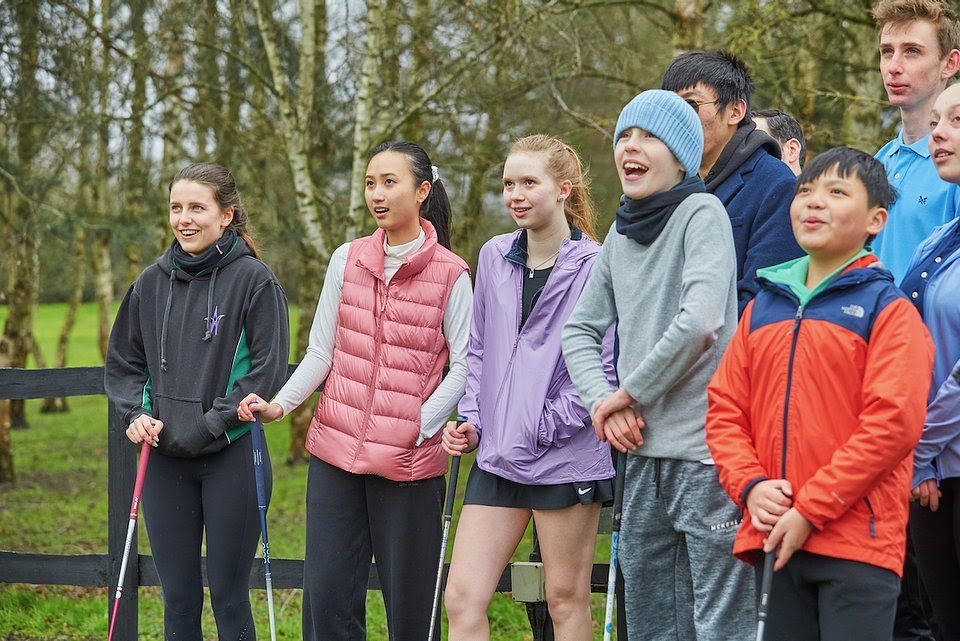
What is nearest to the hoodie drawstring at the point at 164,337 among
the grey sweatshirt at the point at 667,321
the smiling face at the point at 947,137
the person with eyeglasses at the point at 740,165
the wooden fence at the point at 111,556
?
the wooden fence at the point at 111,556

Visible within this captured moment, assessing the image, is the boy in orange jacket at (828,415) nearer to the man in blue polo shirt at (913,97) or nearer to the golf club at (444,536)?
the man in blue polo shirt at (913,97)

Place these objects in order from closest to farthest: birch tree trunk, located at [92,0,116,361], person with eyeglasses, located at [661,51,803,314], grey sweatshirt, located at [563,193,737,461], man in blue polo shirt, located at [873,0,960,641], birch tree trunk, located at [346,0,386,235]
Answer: grey sweatshirt, located at [563,193,737,461] → person with eyeglasses, located at [661,51,803,314] → man in blue polo shirt, located at [873,0,960,641] → birch tree trunk, located at [346,0,386,235] → birch tree trunk, located at [92,0,116,361]

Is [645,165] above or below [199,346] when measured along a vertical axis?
above

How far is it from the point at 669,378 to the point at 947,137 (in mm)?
1101

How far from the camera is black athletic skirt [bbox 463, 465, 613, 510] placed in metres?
3.33

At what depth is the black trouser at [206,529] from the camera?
3.81m

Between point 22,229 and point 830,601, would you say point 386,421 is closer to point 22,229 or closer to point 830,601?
point 830,601

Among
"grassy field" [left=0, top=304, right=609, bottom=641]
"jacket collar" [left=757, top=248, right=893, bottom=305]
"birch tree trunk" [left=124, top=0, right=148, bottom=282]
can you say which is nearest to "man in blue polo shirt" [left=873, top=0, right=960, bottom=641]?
"jacket collar" [left=757, top=248, right=893, bottom=305]

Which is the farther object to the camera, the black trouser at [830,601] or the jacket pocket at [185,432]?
the jacket pocket at [185,432]

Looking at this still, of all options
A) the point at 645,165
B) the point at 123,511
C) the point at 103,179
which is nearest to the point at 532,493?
the point at 645,165

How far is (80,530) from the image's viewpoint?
30.8ft

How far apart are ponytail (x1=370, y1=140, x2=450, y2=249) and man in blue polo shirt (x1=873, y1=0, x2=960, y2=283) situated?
1602 millimetres

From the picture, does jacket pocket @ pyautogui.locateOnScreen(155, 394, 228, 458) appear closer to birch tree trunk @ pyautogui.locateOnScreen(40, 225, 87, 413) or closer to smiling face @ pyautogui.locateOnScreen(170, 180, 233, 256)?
smiling face @ pyautogui.locateOnScreen(170, 180, 233, 256)

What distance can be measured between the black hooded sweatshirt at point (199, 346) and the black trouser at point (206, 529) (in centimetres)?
9
